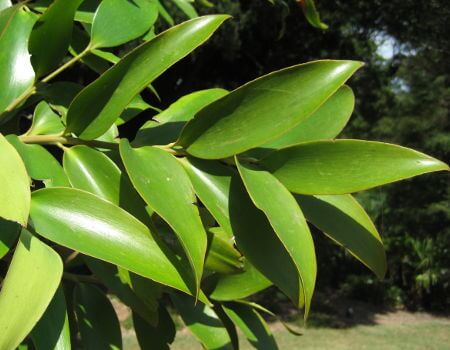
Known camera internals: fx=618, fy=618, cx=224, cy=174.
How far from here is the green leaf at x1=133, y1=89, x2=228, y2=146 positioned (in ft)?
1.85

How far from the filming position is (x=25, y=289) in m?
0.39

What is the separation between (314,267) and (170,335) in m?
0.36

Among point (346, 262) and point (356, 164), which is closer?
point (356, 164)

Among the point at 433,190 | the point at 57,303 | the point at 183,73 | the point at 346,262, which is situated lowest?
the point at 346,262

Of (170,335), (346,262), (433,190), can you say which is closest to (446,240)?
(433,190)

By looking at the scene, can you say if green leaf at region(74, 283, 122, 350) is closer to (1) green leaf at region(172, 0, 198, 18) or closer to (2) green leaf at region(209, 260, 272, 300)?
(2) green leaf at region(209, 260, 272, 300)

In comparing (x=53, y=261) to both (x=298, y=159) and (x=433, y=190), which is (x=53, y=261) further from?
(x=433, y=190)

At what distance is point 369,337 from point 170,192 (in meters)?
6.39

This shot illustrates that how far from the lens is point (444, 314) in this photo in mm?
7562

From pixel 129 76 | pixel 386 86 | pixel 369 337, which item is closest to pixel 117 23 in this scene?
pixel 129 76

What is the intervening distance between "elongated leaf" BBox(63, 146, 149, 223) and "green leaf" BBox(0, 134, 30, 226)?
4.3 inches

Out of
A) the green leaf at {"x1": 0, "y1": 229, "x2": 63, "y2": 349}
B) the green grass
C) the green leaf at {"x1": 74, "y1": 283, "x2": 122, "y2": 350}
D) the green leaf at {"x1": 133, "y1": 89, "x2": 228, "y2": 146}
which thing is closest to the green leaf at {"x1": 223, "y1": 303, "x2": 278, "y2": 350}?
the green leaf at {"x1": 74, "y1": 283, "x2": 122, "y2": 350}

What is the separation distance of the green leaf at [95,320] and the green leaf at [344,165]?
0.91 ft

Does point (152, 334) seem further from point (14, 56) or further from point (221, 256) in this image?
point (14, 56)
